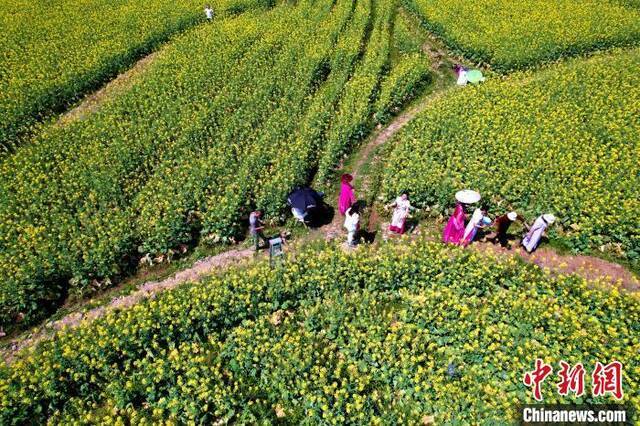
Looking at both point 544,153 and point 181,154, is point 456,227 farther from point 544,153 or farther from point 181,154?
point 181,154

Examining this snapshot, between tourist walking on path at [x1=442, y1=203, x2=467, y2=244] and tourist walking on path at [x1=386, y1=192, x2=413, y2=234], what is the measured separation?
150 cm

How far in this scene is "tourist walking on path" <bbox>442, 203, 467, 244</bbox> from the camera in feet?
45.3

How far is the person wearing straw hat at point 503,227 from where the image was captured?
541 inches

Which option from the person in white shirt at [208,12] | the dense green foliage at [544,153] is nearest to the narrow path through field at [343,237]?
the dense green foliage at [544,153]

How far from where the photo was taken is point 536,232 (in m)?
13.8

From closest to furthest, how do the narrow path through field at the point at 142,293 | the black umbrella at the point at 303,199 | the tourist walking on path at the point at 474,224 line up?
the narrow path through field at the point at 142,293, the tourist walking on path at the point at 474,224, the black umbrella at the point at 303,199

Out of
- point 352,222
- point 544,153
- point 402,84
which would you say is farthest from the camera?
point 402,84

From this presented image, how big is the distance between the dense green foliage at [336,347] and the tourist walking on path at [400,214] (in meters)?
2.34

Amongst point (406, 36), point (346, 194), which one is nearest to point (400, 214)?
point (346, 194)

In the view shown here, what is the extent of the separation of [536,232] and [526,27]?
68.9 feet

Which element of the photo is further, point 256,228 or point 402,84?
point 402,84

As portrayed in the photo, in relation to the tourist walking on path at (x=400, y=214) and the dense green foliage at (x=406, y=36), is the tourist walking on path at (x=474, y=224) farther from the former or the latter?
the dense green foliage at (x=406, y=36)

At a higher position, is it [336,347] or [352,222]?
[352,222]

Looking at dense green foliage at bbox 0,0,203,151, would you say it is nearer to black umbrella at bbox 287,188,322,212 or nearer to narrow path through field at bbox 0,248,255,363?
narrow path through field at bbox 0,248,255,363
